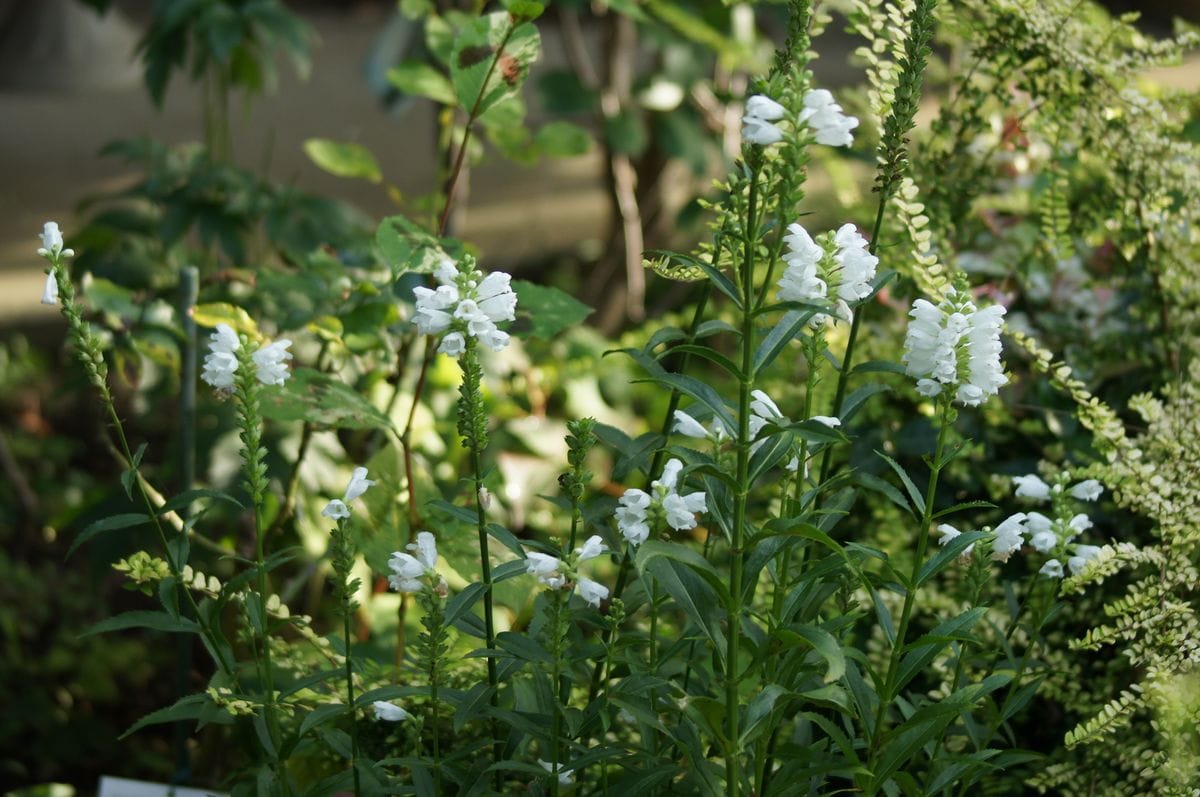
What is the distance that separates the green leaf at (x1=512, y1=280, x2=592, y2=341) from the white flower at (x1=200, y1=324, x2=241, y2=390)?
483mm

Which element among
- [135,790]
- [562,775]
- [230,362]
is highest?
[230,362]

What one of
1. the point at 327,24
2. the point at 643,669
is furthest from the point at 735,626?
the point at 327,24

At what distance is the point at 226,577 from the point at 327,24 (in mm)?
5479

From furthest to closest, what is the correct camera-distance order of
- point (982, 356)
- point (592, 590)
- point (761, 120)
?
point (592, 590) → point (982, 356) → point (761, 120)

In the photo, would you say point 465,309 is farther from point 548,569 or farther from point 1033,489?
point 1033,489

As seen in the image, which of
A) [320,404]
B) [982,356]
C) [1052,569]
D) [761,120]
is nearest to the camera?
[761,120]

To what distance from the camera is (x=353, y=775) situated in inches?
48.6

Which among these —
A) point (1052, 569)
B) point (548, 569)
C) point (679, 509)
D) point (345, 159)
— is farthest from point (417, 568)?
point (345, 159)

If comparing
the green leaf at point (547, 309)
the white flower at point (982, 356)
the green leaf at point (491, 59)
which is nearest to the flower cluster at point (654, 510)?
the white flower at point (982, 356)

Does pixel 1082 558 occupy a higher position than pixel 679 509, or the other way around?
pixel 679 509

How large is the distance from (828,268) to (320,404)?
27.3 inches

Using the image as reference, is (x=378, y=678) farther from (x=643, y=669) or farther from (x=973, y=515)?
(x=973, y=515)

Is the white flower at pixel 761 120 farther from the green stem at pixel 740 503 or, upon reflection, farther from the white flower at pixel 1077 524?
the white flower at pixel 1077 524

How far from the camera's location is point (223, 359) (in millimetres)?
1094
